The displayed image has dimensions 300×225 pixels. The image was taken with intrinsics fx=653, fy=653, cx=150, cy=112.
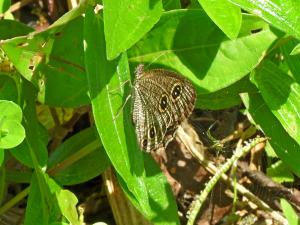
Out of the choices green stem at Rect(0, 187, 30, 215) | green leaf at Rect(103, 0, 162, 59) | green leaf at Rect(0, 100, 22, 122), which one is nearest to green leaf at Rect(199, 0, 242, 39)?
green leaf at Rect(103, 0, 162, 59)

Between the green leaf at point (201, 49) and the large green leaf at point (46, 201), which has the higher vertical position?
the green leaf at point (201, 49)

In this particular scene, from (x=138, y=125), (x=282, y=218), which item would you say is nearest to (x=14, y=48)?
(x=138, y=125)

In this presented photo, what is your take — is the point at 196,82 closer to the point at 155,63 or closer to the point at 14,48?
the point at 155,63

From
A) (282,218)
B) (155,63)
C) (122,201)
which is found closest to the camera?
(155,63)

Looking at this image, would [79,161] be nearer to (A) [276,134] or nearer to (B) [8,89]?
(B) [8,89]

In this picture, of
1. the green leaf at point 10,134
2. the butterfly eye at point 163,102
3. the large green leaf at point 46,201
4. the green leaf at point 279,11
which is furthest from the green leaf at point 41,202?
the green leaf at point 279,11

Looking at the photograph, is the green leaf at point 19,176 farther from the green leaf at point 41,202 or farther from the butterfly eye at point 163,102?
the butterfly eye at point 163,102
